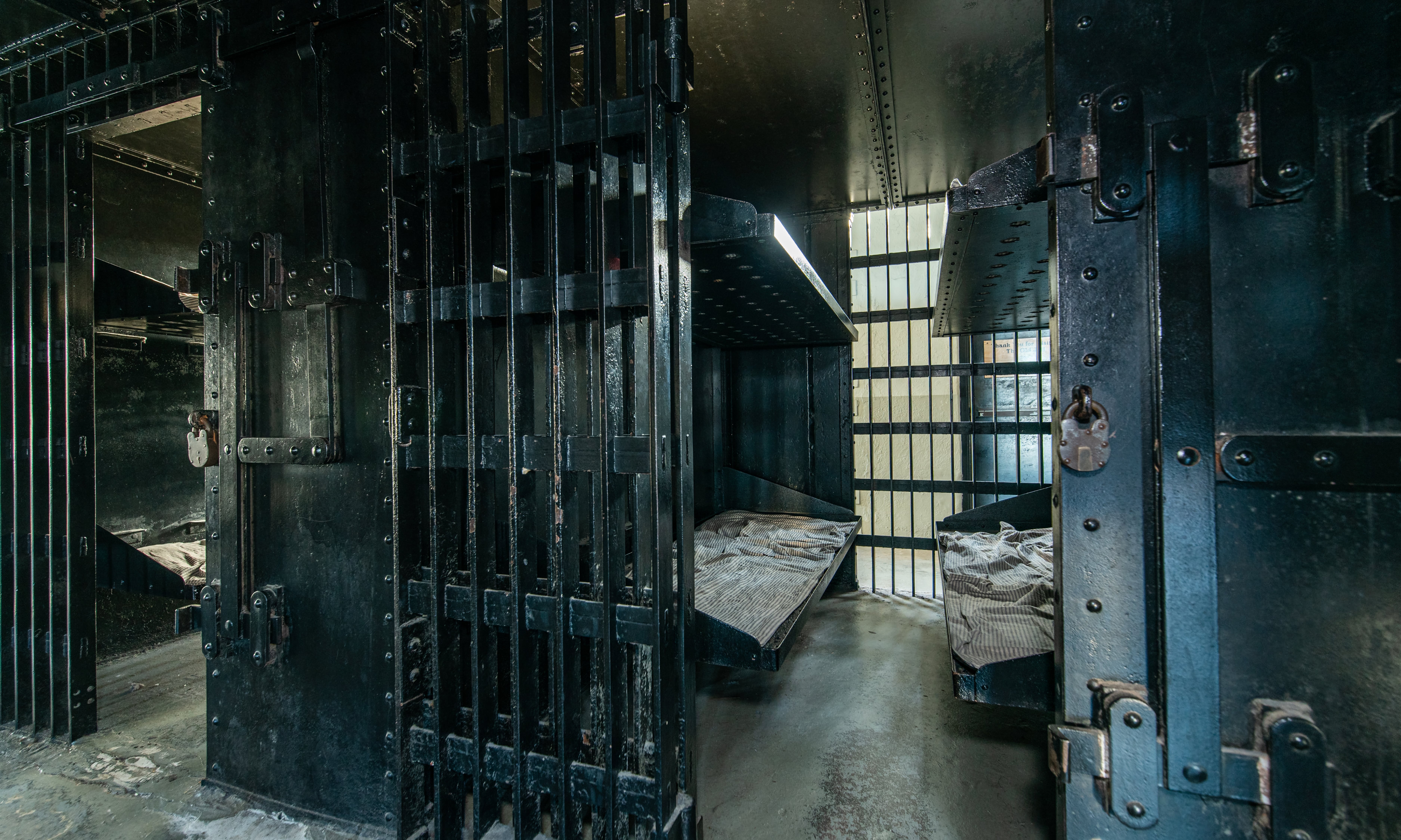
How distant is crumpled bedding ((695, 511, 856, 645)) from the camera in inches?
104

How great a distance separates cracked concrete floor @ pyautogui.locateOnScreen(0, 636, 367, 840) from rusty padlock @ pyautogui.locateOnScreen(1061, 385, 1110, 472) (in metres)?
2.72

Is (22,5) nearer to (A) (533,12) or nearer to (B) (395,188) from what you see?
(B) (395,188)

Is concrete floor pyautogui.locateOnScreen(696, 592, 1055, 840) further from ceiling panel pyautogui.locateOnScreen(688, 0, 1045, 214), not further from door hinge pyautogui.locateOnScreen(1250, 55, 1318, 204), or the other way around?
ceiling panel pyautogui.locateOnScreen(688, 0, 1045, 214)

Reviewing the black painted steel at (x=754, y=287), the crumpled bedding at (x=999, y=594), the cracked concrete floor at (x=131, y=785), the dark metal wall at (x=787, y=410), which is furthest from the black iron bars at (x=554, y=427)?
the dark metal wall at (x=787, y=410)

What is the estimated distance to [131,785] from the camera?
2.39 m

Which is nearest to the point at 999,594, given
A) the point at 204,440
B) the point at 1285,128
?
the point at 1285,128

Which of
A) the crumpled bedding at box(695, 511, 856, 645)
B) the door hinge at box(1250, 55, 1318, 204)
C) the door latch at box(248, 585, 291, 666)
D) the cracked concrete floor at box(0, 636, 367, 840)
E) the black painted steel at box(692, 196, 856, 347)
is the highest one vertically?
the black painted steel at box(692, 196, 856, 347)

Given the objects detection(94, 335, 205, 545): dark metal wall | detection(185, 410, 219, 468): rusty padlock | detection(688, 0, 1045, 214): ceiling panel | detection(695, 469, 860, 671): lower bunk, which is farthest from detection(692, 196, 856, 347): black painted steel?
detection(94, 335, 205, 545): dark metal wall

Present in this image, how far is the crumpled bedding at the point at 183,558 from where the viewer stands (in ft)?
10.4

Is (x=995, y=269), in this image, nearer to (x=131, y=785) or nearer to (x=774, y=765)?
(x=774, y=765)

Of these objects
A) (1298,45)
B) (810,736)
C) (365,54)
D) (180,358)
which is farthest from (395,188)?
(180,358)

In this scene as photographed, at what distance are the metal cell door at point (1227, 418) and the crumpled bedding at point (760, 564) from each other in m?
1.25

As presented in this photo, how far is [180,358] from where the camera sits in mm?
4359

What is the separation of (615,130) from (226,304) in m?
1.75
